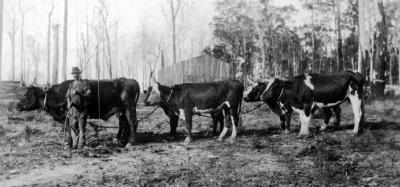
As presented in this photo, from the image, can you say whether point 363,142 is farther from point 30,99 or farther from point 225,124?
point 30,99

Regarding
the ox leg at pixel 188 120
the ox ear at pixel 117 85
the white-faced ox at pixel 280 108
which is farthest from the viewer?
the white-faced ox at pixel 280 108

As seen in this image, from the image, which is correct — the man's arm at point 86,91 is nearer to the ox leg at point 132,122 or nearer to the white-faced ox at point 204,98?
the ox leg at point 132,122

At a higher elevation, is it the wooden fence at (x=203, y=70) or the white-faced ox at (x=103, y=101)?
the wooden fence at (x=203, y=70)

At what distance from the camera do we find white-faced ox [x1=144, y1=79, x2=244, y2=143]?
11.0 m

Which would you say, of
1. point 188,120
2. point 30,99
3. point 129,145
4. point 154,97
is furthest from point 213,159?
point 30,99

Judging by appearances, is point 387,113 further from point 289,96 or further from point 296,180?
point 296,180

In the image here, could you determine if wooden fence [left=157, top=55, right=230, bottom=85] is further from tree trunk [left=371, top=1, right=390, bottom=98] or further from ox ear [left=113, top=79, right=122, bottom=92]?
ox ear [left=113, top=79, right=122, bottom=92]

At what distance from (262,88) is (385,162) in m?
5.17

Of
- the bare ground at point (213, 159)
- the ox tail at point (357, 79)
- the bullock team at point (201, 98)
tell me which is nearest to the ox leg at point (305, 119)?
the bullock team at point (201, 98)

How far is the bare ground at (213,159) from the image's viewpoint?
23.0 ft

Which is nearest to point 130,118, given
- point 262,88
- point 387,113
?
point 262,88

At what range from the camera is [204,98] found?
434 inches

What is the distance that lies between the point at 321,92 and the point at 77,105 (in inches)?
259

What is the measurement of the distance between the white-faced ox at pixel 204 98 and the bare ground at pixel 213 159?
80 cm
